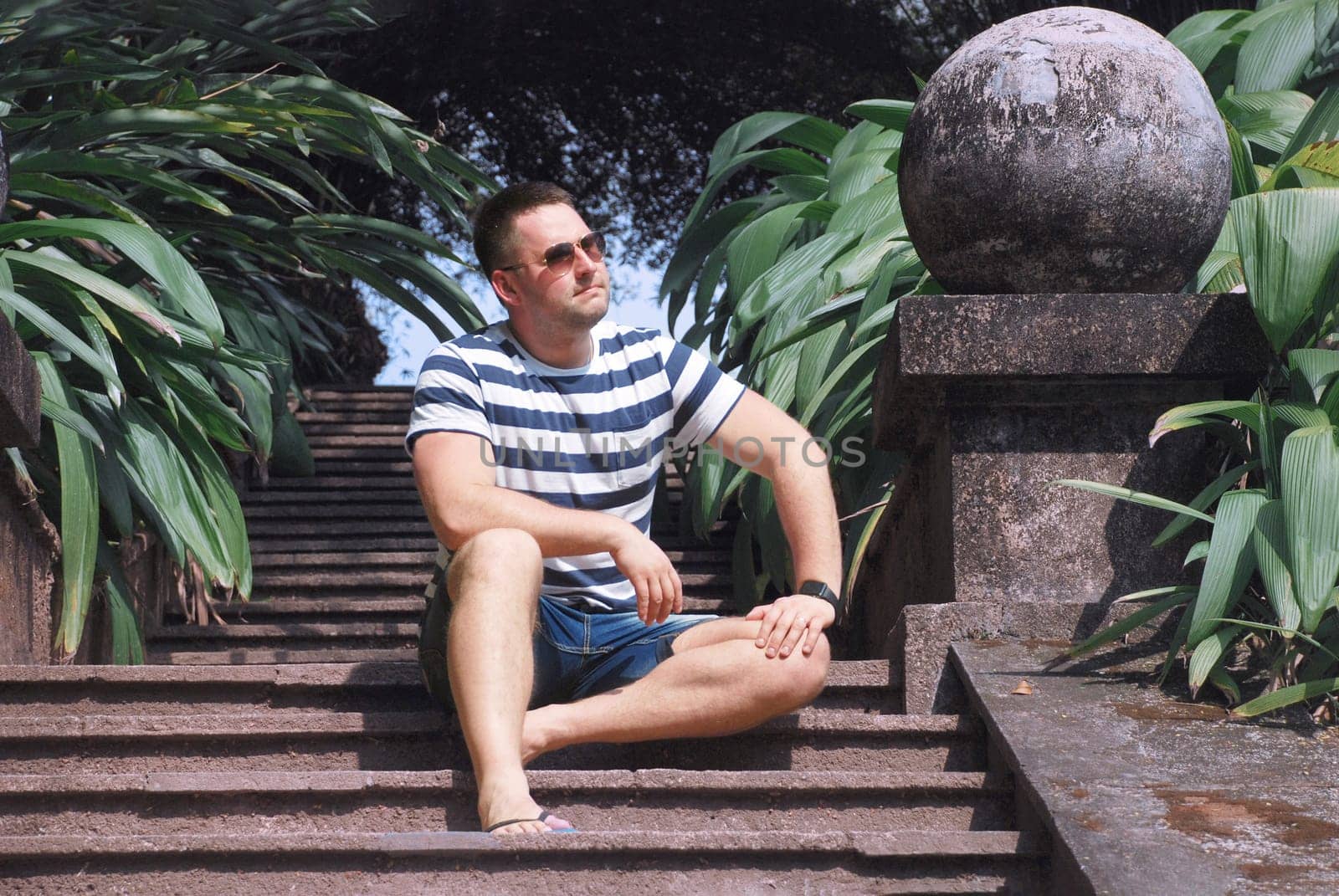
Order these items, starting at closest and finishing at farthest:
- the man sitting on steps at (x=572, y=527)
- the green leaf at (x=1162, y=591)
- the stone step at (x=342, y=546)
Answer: the man sitting on steps at (x=572, y=527) < the green leaf at (x=1162, y=591) < the stone step at (x=342, y=546)

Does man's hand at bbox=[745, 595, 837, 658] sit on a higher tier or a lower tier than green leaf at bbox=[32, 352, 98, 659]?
lower

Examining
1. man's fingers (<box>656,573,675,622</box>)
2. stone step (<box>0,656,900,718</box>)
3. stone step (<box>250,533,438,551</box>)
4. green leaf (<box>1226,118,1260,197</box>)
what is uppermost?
green leaf (<box>1226,118,1260,197</box>)

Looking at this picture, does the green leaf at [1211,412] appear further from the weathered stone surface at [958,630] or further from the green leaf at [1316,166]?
the green leaf at [1316,166]

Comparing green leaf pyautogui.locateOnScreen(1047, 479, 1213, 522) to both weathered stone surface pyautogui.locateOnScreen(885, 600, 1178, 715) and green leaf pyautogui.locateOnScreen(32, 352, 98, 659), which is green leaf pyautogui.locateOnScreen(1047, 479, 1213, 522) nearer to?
weathered stone surface pyautogui.locateOnScreen(885, 600, 1178, 715)

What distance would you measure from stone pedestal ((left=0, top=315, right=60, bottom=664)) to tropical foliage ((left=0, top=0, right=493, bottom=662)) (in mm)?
58

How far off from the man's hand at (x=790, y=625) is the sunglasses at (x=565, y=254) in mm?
688

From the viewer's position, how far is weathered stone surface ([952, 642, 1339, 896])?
5.32 feet

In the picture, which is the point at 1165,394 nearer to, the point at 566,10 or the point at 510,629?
the point at 510,629

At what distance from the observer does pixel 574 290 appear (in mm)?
2500

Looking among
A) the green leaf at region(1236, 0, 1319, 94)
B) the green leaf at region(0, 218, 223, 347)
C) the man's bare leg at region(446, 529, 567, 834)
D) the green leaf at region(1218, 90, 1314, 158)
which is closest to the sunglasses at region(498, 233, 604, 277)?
the man's bare leg at region(446, 529, 567, 834)

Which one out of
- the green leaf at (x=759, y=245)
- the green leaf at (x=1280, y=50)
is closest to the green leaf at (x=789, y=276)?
the green leaf at (x=759, y=245)

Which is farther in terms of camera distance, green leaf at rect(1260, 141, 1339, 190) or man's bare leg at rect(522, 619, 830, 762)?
green leaf at rect(1260, 141, 1339, 190)

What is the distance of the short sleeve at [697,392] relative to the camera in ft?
8.50

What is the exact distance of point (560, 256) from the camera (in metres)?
2.54
